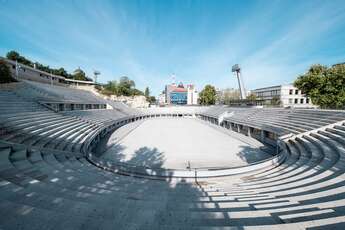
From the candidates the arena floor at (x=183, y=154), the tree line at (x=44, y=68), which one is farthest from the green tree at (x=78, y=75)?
the arena floor at (x=183, y=154)

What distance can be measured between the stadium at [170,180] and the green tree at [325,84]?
8.13m

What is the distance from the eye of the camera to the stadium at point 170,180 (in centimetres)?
268

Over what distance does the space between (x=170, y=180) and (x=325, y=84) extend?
26.4 m

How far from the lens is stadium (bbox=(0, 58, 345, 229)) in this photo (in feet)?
8.78

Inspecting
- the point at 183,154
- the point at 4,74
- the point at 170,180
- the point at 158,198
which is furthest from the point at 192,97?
the point at 158,198

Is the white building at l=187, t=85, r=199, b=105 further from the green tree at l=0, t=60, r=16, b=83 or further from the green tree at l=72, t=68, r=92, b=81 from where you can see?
the green tree at l=0, t=60, r=16, b=83

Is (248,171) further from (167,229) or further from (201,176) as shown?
(167,229)

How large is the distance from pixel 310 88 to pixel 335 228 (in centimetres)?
2763

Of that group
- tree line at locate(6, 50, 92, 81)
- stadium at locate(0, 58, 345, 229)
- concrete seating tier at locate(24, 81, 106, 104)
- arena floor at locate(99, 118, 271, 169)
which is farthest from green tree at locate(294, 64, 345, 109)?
tree line at locate(6, 50, 92, 81)

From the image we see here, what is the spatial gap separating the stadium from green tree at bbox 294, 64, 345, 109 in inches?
320

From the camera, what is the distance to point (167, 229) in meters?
2.42

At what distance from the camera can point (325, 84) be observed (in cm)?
2083

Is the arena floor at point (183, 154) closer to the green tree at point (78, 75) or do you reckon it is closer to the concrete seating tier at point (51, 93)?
the concrete seating tier at point (51, 93)

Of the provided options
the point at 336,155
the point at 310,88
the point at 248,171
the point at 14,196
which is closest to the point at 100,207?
the point at 14,196
